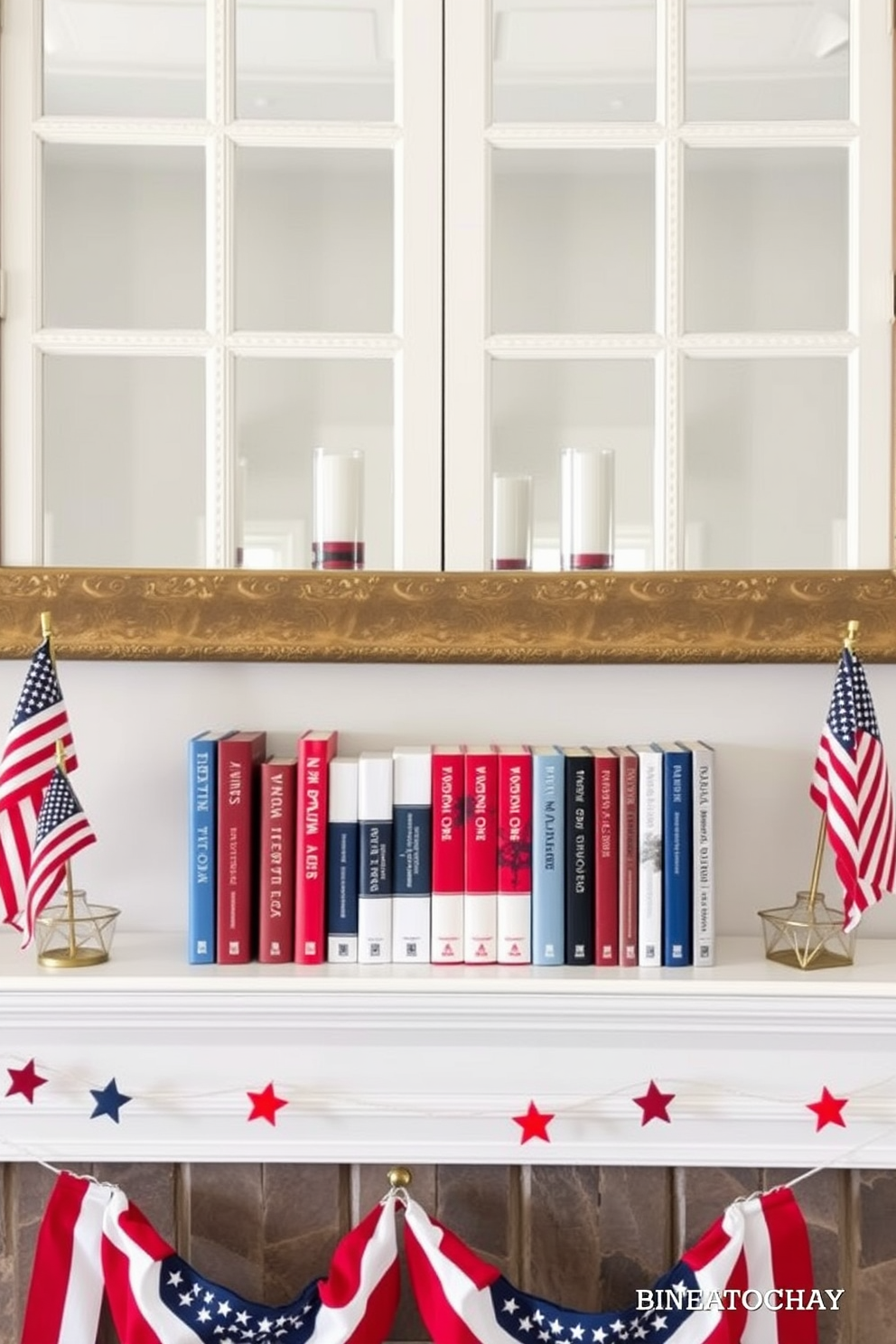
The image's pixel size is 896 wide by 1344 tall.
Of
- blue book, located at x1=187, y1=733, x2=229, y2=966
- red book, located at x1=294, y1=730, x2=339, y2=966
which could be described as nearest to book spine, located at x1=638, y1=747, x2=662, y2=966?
red book, located at x1=294, y1=730, x2=339, y2=966

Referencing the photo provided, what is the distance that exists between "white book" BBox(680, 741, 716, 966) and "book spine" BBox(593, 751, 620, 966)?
0.09 metres

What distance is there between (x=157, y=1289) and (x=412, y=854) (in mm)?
540

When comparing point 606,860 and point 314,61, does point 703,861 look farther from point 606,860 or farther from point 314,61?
point 314,61

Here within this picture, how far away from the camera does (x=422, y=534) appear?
1.60 meters

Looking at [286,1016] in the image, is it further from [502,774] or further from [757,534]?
[757,534]

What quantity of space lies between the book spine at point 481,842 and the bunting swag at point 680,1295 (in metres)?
0.32

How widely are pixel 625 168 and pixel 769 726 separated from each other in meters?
0.72

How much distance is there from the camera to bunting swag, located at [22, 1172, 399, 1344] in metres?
1.39

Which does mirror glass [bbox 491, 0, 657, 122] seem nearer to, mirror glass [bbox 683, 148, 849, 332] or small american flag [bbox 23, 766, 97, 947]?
mirror glass [bbox 683, 148, 849, 332]

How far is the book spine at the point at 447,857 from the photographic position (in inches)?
57.3

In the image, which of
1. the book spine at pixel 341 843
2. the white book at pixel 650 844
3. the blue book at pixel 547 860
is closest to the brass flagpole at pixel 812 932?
the white book at pixel 650 844

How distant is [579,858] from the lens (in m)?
1.45

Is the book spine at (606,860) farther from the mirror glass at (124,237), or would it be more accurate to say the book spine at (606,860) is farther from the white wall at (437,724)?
the mirror glass at (124,237)

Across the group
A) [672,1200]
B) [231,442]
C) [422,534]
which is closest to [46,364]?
[231,442]
